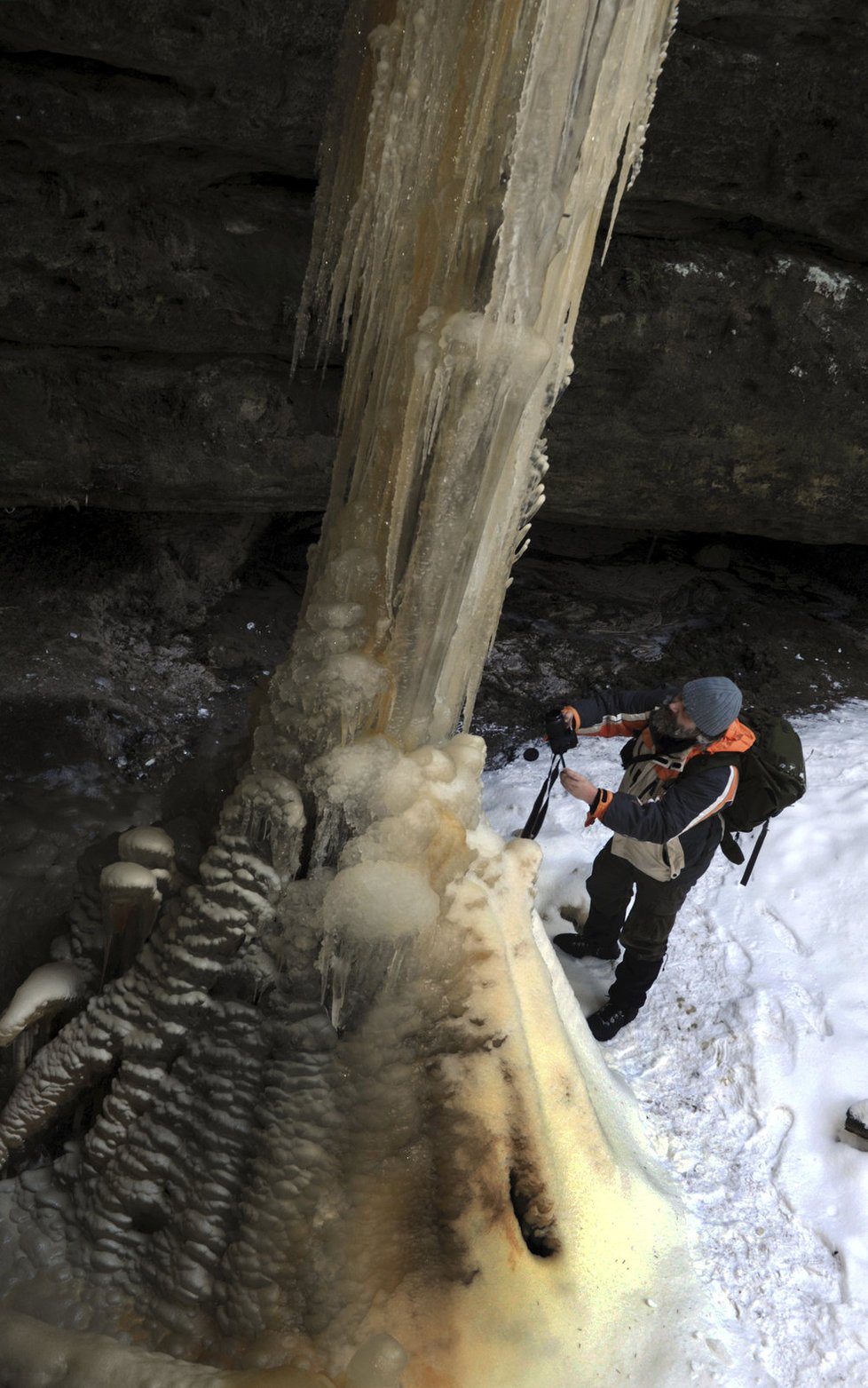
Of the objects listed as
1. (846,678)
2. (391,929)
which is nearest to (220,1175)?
(391,929)

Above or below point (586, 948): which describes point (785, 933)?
above

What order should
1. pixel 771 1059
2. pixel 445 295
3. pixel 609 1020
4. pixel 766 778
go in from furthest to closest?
pixel 609 1020 → pixel 771 1059 → pixel 766 778 → pixel 445 295

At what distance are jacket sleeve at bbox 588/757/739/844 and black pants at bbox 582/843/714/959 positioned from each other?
386 mm

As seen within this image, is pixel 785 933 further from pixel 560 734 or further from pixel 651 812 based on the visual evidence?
pixel 560 734

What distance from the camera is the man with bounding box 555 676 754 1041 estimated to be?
3.61 m

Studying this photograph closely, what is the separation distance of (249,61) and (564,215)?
2586mm

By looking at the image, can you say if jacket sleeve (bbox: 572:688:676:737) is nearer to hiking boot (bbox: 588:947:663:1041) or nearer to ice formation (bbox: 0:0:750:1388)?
hiking boot (bbox: 588:947:663:1041)

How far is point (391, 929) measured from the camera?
8.30 feet

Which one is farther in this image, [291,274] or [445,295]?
[291,274]

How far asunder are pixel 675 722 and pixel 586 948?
134 centimetres

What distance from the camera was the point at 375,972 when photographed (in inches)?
102

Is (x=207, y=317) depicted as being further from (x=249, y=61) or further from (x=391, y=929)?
(x=391, y=929)

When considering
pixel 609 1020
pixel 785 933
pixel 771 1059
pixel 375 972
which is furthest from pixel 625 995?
pixel 375 972

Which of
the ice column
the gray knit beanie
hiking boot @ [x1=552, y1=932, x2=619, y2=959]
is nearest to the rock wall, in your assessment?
the ice column
